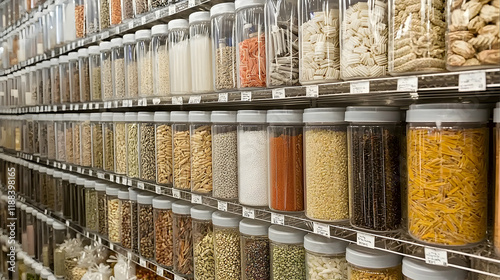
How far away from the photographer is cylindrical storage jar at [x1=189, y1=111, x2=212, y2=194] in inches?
68.2

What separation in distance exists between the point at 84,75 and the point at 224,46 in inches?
55.2

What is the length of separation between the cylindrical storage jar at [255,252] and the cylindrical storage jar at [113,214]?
1.05 metres

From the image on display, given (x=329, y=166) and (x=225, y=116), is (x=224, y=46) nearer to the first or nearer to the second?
(x=225, y=116)

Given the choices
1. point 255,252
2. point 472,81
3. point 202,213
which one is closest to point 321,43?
point 472,81

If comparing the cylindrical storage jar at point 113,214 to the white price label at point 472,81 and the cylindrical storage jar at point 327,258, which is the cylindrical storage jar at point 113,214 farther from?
the white price label at point 472,81

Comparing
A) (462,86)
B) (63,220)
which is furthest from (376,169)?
(63,220)

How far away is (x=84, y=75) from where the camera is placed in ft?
8.65

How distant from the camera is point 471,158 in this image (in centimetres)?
97

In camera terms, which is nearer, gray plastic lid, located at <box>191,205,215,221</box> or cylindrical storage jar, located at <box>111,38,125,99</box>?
gray plastic lid, located at <box>191,205,215,221</box>

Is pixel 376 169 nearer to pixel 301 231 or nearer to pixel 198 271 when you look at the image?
pixel 301 231

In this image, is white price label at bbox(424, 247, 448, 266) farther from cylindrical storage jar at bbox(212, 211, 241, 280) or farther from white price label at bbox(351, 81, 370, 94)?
cylindrical storage jar at bbox(212, 211, 241, 280)

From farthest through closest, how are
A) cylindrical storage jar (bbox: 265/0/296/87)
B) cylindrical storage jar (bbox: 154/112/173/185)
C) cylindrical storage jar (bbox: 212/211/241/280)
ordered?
cylindrical storage jar (bbox: 154/112/173/185)
cylindrical storage jar (bbox: 212/211/241/280)
cylindrical storage jar (bbox: 265/0/296/87)

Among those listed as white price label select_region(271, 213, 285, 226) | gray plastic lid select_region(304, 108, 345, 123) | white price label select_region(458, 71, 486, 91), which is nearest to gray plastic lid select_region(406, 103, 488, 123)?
white price label select_region(458, 71, 486, 91)

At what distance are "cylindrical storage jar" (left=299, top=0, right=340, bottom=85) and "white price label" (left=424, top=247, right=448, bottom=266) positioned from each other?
1.77 ft
